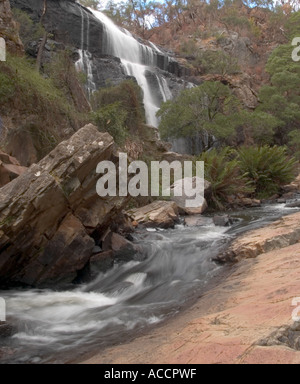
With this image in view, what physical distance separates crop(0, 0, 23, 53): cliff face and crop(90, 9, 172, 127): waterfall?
405 inches

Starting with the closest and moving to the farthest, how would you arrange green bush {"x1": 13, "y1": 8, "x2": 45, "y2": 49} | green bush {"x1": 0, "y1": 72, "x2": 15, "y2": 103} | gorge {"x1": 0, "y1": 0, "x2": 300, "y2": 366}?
gorge {"x1": 0, "y1": 0, "x2": 300, "y2": 366}, green bush {"x1": 0, "y1": 72, "x2": 15, "y2": 103}, green bush {"x1": 13, "y1": 8, "x2": 45, "y2": 49}

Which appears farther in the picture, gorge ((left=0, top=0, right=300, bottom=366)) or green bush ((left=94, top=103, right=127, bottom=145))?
green bush ((left=94, top=103, right=127, bottom=145))

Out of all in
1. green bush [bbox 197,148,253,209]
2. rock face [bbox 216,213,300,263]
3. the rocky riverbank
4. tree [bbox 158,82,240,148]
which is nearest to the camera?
the rocky riverbank

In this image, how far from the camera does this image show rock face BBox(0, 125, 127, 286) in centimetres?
451

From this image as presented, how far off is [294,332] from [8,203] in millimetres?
3613

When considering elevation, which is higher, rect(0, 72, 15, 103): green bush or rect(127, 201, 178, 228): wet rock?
rect(0, 72, 15, 103): green bush

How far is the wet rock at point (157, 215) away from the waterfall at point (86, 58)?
941cm

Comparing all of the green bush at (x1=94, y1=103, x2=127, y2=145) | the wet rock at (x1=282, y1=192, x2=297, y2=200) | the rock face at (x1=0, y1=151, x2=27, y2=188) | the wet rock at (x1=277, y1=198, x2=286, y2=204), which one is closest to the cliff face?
the green bush at (x1=94, y1=103, x2=127, y2=145)

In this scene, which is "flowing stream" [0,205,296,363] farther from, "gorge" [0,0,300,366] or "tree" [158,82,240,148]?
"tree" [158,82,240,148]

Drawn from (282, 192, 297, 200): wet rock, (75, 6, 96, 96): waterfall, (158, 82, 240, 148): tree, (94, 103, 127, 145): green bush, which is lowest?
(282, 192, 297, 200): wet rock

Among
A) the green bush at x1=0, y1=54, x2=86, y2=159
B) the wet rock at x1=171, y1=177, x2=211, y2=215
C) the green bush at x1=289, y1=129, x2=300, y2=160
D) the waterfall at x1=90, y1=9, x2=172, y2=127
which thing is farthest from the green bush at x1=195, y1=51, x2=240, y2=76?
the green bush at x1=0, y1=54, x2=86, y2=159

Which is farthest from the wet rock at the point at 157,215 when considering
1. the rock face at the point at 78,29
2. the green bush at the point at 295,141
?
the green bush at the point at 295,141

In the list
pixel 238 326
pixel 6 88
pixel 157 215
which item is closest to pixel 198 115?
pixel 157 215
